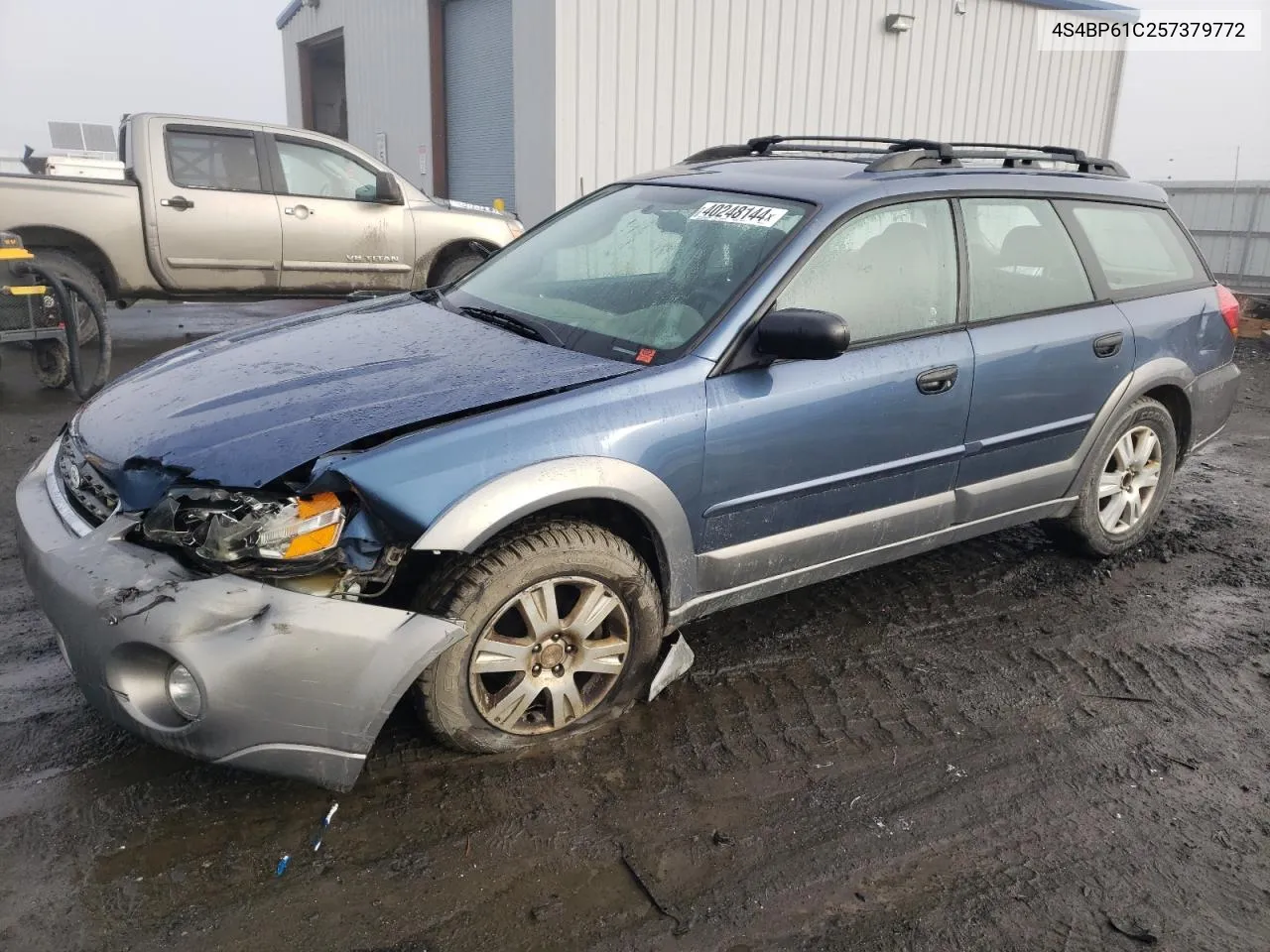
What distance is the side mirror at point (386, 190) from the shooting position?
8375mm

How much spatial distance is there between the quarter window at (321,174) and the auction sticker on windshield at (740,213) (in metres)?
5.63

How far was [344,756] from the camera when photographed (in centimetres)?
243

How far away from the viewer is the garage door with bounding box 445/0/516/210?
11555 mm

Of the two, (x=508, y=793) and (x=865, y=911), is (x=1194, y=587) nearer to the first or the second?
(x=865, y=911)

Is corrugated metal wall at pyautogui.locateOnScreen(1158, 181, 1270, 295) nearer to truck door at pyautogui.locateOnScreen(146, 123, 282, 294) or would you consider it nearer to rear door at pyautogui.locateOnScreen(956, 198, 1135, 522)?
rear door at pyautogui.locateOnScreen(956, 198, 1135, 522)

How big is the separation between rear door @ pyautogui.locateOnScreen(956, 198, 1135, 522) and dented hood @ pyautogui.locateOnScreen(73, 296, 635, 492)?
4.80ft

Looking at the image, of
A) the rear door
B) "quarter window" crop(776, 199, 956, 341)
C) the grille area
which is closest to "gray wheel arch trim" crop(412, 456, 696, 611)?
"quarter window" crop(776, 199, 956, 341)

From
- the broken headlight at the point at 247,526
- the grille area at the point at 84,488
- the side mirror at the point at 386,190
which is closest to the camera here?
the broken headlight at the point at 247,526

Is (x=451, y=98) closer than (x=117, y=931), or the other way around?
(x=117, y=931)

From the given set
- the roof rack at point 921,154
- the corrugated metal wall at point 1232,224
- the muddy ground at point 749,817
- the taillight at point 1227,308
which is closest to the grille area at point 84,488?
the muddy ground at point 749,817

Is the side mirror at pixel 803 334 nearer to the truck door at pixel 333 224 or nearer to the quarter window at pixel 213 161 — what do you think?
the truck door at pixel 333 224

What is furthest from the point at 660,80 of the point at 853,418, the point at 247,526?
the point at 247,526

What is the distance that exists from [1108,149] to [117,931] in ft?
57.7

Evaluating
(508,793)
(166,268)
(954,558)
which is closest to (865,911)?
(508,793)
